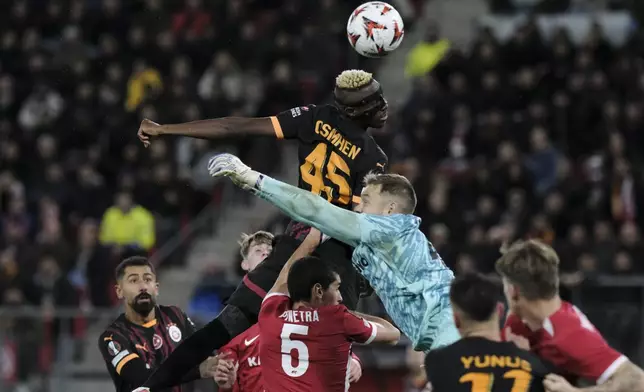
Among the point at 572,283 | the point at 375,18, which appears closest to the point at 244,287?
A: the point at 375,18

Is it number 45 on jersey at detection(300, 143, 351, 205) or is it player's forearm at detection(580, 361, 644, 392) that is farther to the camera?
number 45 on jersey at detection(300, 143, 351, 205)

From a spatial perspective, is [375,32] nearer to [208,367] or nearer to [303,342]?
[303,342]

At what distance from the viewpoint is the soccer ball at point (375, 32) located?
8.84 metres

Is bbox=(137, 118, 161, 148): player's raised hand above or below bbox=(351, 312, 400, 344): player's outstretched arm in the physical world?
above

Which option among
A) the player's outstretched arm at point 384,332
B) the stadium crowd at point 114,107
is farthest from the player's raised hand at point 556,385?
the stadium crowd at point 114,107

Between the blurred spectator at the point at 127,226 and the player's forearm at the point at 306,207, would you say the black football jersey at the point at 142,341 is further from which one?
the blurred spectator at the point at 127,226

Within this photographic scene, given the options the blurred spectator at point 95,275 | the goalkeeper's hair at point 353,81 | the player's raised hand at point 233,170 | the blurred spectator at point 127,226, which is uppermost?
the blurred spectator at point 127,226

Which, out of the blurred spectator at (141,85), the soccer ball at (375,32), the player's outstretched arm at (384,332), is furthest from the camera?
the blurred spectator at (141,85)

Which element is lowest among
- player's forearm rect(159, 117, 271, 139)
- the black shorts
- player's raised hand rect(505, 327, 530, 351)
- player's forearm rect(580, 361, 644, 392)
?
player's forearm rect(580, 361, 644, 392)

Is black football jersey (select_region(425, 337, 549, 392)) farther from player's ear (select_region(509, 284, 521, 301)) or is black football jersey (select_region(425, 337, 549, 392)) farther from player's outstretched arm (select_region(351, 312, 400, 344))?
player's outstretched arm (select_region(351, 312, 400, 344))

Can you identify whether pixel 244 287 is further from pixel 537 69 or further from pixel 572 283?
pixel 537 69

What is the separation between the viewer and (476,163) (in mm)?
17734

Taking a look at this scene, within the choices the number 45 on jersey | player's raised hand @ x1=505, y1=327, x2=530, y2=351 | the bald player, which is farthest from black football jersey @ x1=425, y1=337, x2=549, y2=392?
the number 45 on jersey

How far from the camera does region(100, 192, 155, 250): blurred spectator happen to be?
58.9ft
